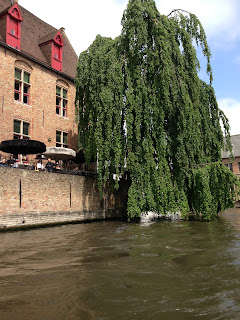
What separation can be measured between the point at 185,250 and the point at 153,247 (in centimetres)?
80

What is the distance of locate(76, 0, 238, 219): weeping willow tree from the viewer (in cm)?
1166

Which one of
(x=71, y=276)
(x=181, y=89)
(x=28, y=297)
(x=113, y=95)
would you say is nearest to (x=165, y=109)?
(x=181, y=89)

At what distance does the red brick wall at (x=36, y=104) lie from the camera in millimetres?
14312

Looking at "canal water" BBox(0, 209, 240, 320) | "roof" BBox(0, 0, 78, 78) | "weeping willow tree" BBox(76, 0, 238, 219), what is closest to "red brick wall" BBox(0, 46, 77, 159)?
"roof" BBox(0, 0, 78, 78)

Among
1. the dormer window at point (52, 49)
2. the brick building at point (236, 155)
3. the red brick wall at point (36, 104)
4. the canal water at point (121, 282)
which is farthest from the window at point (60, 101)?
the brick building at point (236, 155)

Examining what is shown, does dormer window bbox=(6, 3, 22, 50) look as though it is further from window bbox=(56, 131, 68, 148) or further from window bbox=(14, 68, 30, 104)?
window bbox=(56, 131, 68, 148)

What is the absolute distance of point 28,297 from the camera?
3.27m

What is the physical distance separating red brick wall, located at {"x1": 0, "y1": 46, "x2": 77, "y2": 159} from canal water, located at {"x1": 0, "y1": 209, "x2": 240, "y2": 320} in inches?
378

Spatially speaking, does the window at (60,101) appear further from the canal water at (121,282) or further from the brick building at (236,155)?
the brick building at (236,155)

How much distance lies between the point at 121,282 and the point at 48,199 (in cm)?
923

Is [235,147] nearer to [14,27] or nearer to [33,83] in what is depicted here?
[33,83]

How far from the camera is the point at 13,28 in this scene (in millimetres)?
15516

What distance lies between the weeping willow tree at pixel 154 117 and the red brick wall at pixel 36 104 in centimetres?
442

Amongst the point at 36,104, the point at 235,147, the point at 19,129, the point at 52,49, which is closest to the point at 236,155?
the point at 235,147
